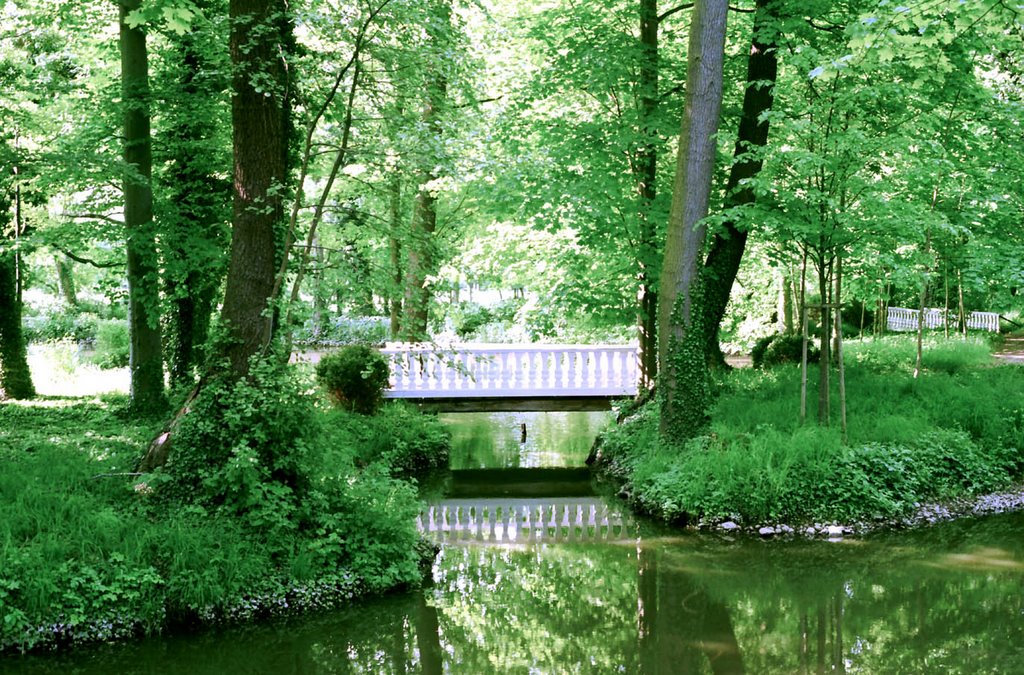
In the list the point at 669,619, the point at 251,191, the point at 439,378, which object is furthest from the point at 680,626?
the point at 439,378

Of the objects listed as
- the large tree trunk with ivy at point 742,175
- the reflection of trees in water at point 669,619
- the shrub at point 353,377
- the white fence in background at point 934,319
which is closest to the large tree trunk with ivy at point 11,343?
the shrub at point 353,377

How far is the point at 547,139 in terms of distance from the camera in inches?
481

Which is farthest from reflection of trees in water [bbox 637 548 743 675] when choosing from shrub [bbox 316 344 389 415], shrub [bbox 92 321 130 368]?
shrub [bbox 92 321 130 368]

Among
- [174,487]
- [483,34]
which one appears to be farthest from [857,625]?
[483,34]

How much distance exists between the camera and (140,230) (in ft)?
34.9

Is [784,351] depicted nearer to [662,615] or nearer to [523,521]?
[523,521]

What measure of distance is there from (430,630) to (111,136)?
26.1 feet

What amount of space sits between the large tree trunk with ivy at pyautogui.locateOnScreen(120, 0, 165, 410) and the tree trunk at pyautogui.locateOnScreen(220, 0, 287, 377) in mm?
3257

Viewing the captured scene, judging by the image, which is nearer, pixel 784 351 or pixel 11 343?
pixel 11 343

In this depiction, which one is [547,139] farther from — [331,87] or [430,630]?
[430,630]

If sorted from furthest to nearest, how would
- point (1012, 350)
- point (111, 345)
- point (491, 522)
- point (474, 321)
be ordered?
point (474, 321) → point (111, 345) → point (1012, 350) → point (491, 522)

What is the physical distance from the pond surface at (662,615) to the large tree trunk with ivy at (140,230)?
469 cm

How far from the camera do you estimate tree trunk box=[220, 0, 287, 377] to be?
7.52 m

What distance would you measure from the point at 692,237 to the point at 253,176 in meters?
5.07
